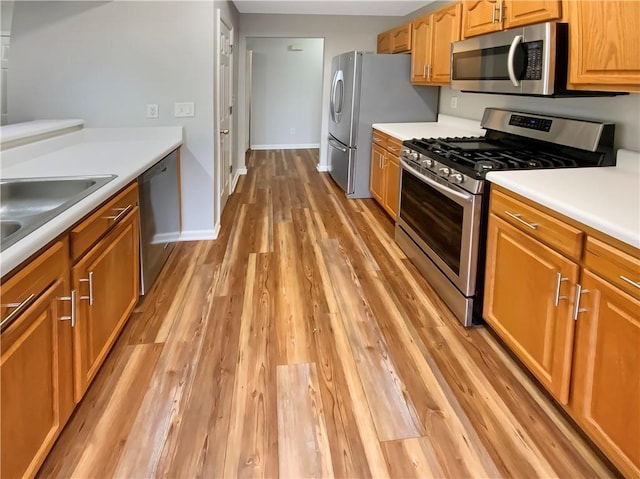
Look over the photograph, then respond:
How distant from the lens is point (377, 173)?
5.05 meters

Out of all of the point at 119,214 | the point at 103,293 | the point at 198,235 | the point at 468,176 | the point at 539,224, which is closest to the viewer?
the point at 539,224

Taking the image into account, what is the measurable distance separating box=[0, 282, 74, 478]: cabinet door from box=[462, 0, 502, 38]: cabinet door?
9.12ft

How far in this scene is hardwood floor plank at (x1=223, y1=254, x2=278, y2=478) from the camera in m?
1.66

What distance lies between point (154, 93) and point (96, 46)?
485mm

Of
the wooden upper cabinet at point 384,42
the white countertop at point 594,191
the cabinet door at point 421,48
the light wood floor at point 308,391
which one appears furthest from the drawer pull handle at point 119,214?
the wooden upper cabinet at point 384,42

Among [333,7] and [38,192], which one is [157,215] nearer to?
[38,192]

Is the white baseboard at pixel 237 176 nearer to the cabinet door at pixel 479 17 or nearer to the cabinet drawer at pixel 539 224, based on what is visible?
the cabinet door at pixel 479 17

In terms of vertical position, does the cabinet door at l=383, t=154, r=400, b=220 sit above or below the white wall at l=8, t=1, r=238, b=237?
below

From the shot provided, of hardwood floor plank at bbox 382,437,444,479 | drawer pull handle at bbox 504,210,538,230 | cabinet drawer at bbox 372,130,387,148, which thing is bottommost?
hardwood floor plank at bbox 382,437,444,479

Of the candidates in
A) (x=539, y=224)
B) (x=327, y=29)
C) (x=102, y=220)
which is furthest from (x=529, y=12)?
(x=327, y=29)

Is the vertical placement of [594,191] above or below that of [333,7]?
below

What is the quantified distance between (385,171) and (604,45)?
2704 millimetres

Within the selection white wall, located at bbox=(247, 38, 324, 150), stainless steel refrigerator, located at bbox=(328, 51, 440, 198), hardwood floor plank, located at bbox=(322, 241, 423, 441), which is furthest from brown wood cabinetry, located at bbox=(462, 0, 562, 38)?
white wall, located at bbox=(247, 38, 324, 150)

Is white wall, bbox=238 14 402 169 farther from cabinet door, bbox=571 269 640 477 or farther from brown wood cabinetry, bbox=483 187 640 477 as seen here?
cabinet door, bbox=571 269 640 477
